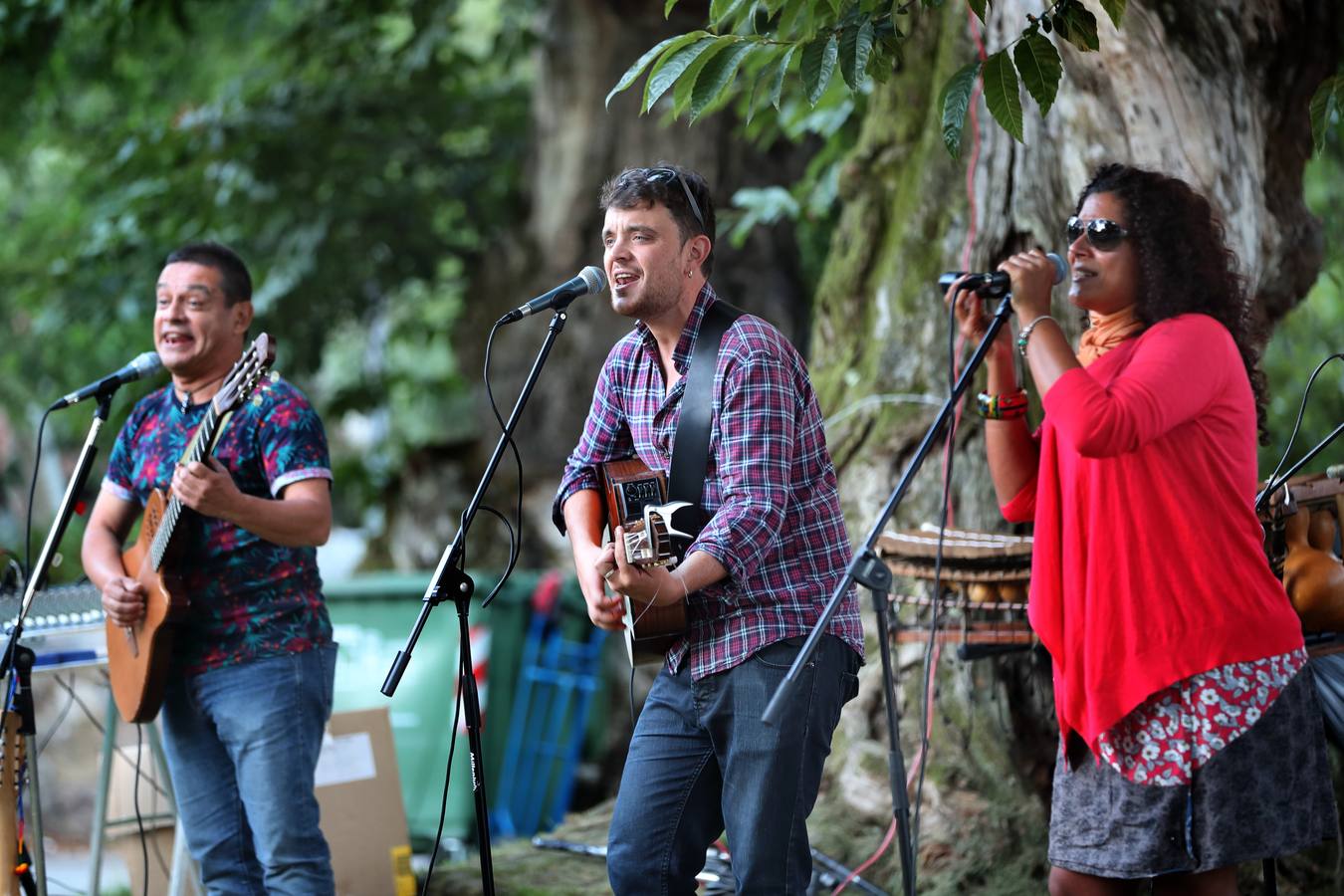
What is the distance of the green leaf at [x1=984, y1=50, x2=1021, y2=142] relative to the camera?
3127 millimetres

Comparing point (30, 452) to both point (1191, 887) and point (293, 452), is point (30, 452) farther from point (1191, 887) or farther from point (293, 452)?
point (1191, 887)

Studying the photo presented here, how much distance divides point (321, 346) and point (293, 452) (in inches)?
243

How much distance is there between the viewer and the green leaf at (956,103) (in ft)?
10.3

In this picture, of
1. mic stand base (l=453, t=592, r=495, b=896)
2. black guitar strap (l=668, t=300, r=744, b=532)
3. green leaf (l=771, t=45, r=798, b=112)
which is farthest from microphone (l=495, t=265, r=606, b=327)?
mic stand base (l=453, t=592, r=495, b=896)

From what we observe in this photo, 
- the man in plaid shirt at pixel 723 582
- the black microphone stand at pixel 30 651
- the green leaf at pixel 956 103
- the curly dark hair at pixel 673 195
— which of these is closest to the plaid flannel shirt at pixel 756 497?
the man in plaid shirt at pixel 723 582

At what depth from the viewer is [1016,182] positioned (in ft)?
16.2

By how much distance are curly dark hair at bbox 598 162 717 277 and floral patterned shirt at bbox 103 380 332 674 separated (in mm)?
1232

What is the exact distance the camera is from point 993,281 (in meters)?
2.95

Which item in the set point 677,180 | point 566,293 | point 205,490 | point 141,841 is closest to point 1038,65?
point 677,180

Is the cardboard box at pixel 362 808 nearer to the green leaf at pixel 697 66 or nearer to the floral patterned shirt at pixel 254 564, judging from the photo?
the floral patterned shirt at pixel 254 564

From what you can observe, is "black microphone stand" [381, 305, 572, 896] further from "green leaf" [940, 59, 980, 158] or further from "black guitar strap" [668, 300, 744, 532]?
"green leaf" [940, 59, 980, 158]

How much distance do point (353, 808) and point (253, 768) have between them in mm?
1532

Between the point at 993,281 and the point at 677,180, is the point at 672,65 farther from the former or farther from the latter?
the point at 993,281

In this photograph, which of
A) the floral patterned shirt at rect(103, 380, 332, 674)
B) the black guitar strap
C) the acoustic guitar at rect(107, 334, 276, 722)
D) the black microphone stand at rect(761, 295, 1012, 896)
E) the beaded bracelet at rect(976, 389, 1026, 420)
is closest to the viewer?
the black microphone stand at rect(761, 295, 1012, 896)
